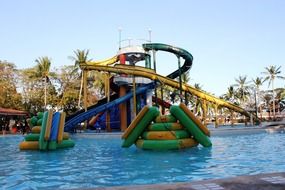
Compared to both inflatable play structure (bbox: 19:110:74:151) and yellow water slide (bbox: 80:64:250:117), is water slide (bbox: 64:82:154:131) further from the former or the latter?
inflatable play structure (bbox: 19:110:74:151)

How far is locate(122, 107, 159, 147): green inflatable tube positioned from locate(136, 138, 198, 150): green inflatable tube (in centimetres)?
51

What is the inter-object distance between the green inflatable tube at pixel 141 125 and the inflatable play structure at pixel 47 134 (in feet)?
9.48

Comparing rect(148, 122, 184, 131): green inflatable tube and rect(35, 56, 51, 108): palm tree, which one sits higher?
rect(35, 56, 51, 108): palm tree

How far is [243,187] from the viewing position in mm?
3514

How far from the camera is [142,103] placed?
1063 inches

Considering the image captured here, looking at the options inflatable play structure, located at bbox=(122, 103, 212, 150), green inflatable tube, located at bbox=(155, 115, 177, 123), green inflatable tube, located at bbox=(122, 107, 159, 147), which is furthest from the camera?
green inflatable tube, located at bbox=(155, 115, 177, 123)

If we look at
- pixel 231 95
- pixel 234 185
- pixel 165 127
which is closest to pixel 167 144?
pixel 165 127

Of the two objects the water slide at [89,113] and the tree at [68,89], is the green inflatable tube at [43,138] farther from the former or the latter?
the tree at [68,89]

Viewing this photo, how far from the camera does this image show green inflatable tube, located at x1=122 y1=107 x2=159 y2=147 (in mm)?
12278

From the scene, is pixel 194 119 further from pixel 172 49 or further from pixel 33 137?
pixel 172 49

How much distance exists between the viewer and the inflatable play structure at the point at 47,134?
12836mm

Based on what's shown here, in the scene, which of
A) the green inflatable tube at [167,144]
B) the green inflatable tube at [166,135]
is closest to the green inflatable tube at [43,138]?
the green inflatable tube at [167,144]

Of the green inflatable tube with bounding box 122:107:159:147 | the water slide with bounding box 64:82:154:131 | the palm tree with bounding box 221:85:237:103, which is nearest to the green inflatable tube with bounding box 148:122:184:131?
the green inflatable tube with bounding box 122:107:159:147

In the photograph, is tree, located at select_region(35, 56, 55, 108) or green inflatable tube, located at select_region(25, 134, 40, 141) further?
tree, located at select_region(35, 56, 55, 108)
